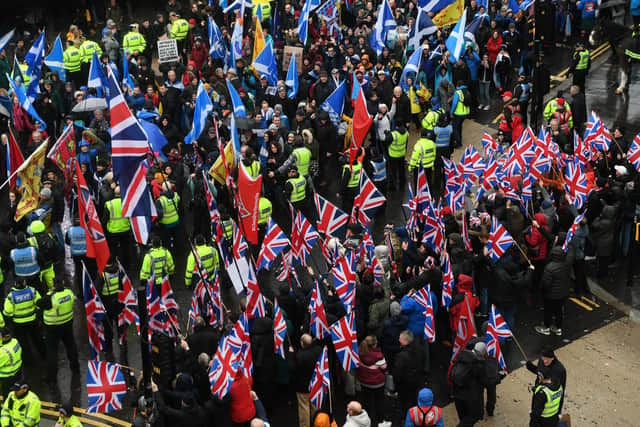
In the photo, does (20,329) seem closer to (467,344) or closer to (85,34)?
(467,344)

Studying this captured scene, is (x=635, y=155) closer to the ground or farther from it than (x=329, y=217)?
farther from it

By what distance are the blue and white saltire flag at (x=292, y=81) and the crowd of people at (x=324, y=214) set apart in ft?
0.59

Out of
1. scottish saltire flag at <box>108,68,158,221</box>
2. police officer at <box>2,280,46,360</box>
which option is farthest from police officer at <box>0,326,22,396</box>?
scottish saltire flag at <box>108,68,158,221</box>

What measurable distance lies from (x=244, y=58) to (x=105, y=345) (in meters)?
11.8

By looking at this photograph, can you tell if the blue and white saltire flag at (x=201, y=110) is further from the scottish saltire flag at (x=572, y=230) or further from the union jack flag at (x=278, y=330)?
the scottish saltire flag at (x=572, y=230)

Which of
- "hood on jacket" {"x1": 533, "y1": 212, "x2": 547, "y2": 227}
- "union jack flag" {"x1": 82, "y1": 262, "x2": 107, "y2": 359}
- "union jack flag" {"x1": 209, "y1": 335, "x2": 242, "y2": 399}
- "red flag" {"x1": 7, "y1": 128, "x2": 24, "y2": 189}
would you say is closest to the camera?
"union jack flag" {"x1": 209, "y1": 335, "x2": 242, "y2": 399}

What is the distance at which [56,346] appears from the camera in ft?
55.9

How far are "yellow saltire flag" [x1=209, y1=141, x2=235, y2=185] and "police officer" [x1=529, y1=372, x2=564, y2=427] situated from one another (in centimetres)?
797

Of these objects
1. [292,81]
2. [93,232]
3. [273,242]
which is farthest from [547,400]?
[292,81]

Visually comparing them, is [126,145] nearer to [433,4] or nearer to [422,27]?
[422,27]

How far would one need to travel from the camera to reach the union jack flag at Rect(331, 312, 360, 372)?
15.5m

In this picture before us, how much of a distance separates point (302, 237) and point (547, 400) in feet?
19.1

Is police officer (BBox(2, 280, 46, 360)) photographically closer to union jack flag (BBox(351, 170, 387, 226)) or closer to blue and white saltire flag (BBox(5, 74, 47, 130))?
union jack flag (BBox(351, 170, 387, 226))

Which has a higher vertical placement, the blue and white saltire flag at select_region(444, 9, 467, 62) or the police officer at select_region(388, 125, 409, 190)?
the blue and white saltire flag at select_region(444, 9, 467, 62)
